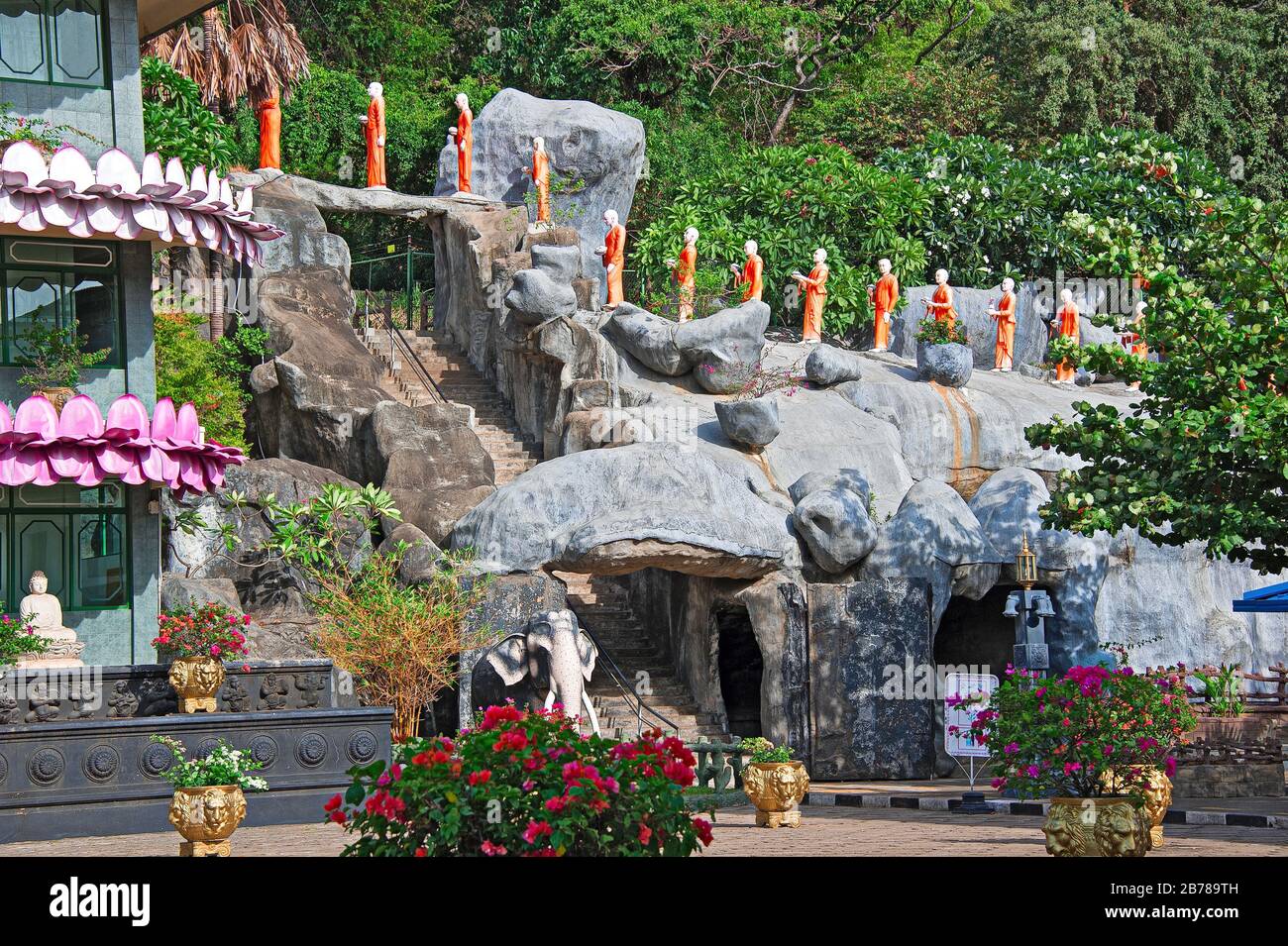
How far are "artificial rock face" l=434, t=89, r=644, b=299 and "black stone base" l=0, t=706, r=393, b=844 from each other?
19.8 metres

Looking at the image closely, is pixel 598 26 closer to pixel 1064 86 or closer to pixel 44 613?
pixel 1064 86

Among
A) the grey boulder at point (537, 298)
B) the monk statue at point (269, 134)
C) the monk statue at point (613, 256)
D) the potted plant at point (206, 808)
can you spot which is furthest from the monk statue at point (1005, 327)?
the potted plant at point (206, 808)

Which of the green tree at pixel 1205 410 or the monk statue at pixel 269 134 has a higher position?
the monk statue at pixel 269 134

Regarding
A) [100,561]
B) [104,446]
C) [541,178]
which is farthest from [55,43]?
[541,178]

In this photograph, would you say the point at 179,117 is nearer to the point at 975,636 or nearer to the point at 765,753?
the point at 975,636

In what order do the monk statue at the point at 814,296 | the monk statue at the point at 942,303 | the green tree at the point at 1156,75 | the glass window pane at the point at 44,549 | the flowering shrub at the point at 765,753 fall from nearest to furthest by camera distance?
1. the flowering shrub at the point at 765,753
2. the glass window pane at the point at 44,549
3. the monk statue at the point at 942,303
4. the monk statue at the point at 814,296
5. the green tree at the point at 1156,75

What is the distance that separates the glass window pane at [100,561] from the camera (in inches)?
764

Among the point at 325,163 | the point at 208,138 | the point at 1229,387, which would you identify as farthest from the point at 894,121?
the point at 1229,387

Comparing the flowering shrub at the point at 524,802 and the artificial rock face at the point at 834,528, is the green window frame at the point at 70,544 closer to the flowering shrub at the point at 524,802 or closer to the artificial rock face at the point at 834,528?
the artificial rock face at the point at 834,528

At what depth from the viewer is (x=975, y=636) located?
2617cm

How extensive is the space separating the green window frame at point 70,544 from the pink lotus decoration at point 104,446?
2.47ft

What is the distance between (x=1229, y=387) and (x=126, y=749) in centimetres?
1101

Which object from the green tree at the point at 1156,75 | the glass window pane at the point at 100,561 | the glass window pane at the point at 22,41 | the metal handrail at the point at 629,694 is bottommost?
the metal handrail at the point at 629,694

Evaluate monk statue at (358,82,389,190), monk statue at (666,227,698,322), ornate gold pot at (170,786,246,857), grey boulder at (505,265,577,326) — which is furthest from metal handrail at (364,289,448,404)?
ornate gold pot at (170,786,246,857)
